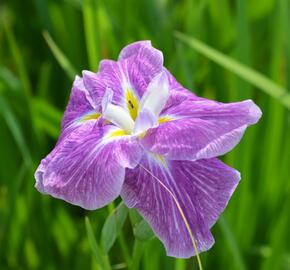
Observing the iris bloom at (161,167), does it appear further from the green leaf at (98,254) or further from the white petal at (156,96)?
the green leaf at (98,254)

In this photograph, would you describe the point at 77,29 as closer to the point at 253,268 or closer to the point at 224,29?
the point at 224,29

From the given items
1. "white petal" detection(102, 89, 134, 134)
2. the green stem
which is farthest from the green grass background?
"white petal" detection(102, 89, 134, 134)

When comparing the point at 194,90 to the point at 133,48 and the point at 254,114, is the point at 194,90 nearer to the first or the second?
the point at 133,48

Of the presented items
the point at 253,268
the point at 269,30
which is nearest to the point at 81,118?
the point at 253,268

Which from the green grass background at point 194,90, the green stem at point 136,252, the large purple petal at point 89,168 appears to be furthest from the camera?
the green grass background at point 194,90

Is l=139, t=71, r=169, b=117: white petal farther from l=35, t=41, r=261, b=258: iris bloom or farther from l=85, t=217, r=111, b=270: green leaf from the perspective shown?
l=85, t=217, r=111, b=270: green leaf

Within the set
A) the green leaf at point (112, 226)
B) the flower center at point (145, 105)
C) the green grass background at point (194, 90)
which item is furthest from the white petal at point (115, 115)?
the green grass background at point (194, 90)

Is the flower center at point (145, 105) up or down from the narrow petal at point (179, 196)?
up
